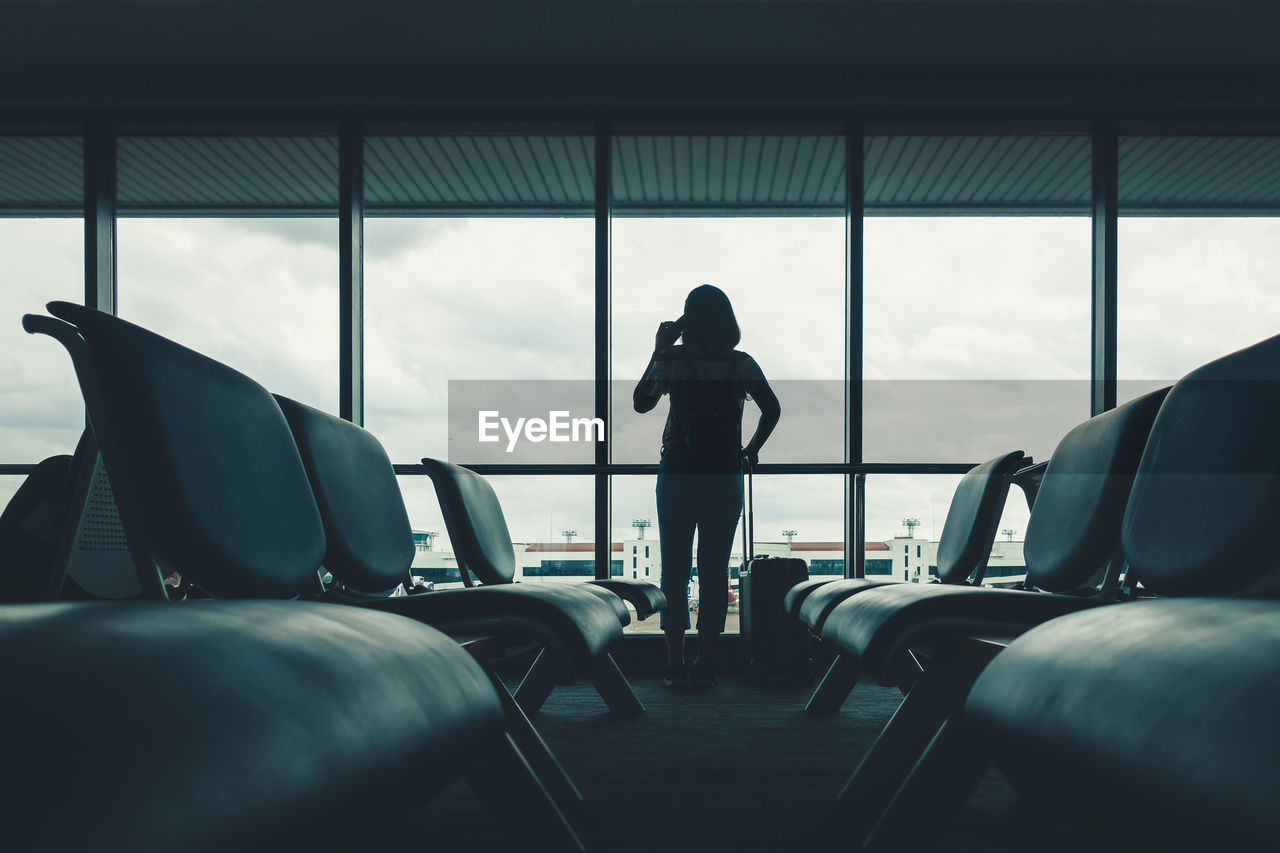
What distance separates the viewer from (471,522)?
2410mm

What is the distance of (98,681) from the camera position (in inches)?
15.5

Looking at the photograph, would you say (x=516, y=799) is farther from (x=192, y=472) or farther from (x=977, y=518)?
(x=977, y=518)

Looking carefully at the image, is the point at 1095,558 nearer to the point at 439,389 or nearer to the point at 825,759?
the point at 825,759

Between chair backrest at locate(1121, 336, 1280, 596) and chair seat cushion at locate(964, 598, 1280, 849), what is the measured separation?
421 mm

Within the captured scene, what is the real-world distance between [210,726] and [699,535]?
3.02m

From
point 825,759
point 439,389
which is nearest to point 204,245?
point 439,389

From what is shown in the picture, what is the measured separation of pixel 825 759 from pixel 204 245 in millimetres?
4819

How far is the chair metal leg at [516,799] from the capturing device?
1.12 m

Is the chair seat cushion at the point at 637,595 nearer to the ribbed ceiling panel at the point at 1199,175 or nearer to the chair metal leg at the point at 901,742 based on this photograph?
the chair metal leg at the point at 901,742

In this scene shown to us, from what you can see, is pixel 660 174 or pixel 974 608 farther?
pixel 660 174

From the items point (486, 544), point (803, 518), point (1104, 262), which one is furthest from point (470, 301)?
point (1104, 262)

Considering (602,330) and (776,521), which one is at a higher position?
(602,330)

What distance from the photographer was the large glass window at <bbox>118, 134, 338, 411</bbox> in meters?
4.71

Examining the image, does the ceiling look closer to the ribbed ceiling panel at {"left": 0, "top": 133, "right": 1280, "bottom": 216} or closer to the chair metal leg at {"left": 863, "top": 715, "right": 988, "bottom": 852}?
the ribbed ceiling panel at {"left": 0, "top": 133, "right": 1280, "bottom": 216}
